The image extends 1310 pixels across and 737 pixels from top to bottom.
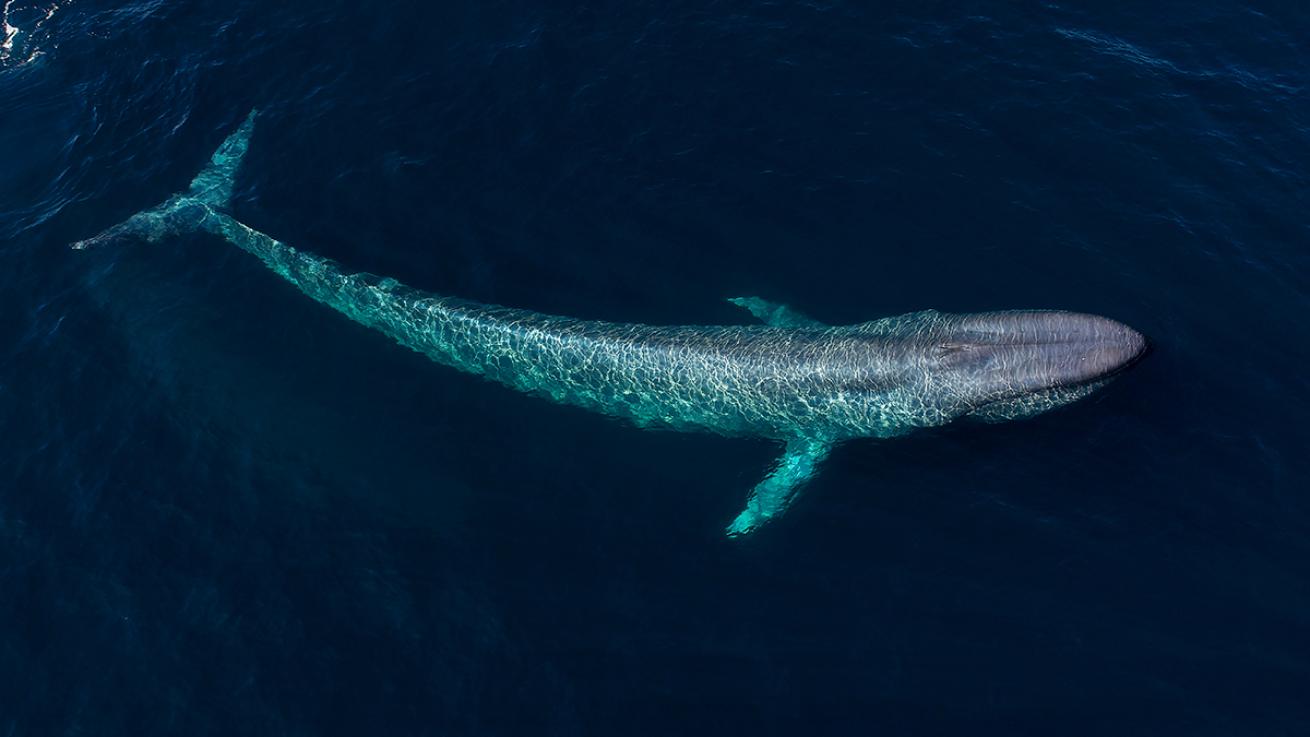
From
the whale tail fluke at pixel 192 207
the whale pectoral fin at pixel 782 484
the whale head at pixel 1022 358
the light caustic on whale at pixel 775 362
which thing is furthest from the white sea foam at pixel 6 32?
the whale head at pixel 1022 358

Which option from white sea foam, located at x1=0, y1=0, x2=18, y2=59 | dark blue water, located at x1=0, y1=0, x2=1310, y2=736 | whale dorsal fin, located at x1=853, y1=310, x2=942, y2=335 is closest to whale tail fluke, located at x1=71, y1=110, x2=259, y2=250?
dark blue water, located at x1=0, y1=0, x2=1310, y2=736

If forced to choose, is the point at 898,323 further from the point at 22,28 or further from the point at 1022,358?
the point at 22,28

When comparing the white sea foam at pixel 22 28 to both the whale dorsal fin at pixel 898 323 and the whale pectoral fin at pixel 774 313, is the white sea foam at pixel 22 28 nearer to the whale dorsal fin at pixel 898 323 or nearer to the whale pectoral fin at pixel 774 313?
the whale pectoral fin at pixel 774 313

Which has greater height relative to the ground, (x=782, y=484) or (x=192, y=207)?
(x=192, y=207)

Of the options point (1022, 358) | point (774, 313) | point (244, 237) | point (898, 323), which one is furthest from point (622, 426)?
point (244, 237)

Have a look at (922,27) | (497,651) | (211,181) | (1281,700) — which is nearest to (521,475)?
(497,651)

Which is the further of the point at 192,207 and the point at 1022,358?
the point at 192,207

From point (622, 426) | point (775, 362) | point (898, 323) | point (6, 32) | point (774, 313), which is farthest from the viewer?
point (6, 32)
